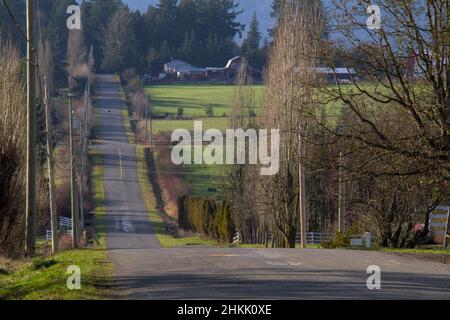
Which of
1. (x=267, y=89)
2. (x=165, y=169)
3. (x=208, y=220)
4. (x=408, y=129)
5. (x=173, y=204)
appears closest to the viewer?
(x=408, y=129)

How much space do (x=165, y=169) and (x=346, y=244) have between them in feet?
149

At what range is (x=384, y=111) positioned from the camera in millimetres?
26234

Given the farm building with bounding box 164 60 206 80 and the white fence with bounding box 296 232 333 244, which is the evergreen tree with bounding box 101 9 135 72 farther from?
the white fence with bounding box 296 232 333 244

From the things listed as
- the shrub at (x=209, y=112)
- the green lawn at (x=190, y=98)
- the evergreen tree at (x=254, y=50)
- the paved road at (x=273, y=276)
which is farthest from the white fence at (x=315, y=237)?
the evergreen tree at (x=254, y=50)

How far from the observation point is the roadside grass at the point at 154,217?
52281 millimetres

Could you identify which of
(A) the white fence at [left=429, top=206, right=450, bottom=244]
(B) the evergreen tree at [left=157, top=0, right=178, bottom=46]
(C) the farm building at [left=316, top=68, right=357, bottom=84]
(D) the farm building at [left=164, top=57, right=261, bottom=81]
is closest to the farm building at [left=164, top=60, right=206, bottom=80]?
(D) the farm building at [left=164, top=57, right=261, bottom=81]

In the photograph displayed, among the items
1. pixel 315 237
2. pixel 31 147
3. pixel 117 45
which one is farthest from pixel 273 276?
pixel 117 45

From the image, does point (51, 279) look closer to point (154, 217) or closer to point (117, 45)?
point (154, 217)

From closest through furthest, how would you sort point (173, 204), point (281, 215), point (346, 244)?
point (346, 244), point (281, 215), point (173, 204)

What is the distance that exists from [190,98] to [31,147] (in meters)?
68.5

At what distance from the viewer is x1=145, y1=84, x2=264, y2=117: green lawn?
83.2m

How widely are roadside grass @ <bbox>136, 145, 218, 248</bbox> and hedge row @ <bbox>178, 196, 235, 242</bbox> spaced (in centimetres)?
81
